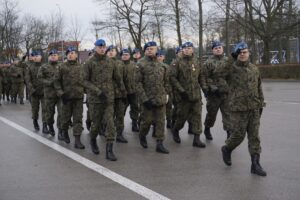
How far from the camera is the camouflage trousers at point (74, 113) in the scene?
8320mm

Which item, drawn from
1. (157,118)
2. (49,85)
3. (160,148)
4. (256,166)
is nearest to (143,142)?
(160,148)

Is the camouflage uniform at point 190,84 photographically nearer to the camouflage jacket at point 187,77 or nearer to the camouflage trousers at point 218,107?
the camouflage jacket at point 187,77

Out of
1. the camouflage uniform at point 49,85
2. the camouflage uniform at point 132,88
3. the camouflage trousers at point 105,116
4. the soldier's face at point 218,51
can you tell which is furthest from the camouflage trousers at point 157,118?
the camouflage uniform at point 49,85

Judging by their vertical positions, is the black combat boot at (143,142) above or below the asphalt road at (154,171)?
above

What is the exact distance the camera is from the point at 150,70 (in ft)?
25.1

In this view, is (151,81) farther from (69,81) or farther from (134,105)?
(134,105)

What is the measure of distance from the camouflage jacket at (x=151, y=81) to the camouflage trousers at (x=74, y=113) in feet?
4.68

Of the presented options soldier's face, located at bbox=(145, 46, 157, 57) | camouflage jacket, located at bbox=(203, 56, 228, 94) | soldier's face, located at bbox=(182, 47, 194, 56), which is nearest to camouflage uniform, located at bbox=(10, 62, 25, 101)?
camouflage jacket, located at bbox=(203, 56, 228, 94)

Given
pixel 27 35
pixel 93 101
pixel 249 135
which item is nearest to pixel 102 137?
pixel 93 101

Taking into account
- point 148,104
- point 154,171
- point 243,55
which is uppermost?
point 243,55

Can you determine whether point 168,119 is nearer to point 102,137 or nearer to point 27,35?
point 102,137

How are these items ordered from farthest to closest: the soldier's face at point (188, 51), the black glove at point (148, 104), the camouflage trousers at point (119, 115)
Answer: the camouflage trousers at point (119, 115), the soldier's face at point (188, 51), the black glove at point (148, 104)

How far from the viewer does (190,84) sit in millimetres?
7934

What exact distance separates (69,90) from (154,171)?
2.88 meters
